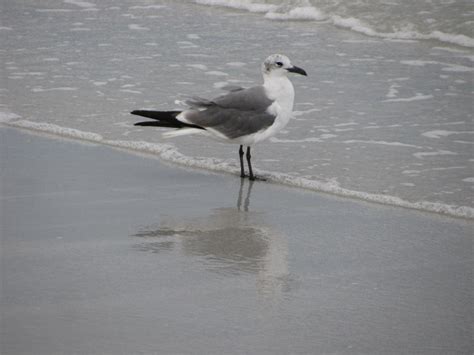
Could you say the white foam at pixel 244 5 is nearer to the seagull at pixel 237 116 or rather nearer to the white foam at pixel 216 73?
the white foam at pixel 216 73

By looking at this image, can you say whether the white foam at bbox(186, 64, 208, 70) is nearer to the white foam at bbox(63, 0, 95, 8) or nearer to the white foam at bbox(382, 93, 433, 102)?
the white foam at bbox(382, 93, 433, 102)

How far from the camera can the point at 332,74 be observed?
9.38 metres

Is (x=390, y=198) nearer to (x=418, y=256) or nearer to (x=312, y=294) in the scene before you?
(x=418, y=256)

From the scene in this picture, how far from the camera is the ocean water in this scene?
687cm

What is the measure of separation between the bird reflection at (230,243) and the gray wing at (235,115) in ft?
2.72

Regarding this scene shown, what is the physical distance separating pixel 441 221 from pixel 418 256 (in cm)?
67

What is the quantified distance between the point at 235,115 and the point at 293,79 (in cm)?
268

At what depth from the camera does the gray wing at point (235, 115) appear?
6691 mm

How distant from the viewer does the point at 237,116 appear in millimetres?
6711

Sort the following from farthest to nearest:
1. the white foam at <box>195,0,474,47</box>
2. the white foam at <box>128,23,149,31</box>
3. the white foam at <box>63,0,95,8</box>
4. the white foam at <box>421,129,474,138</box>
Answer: the white foam at <box>63,0,95,8</box>
the white foam at <box>128,23,149,31</box>
the white foam at <box>195,0,474,47</box>
the white foam at <box>421,129,474,138</box>

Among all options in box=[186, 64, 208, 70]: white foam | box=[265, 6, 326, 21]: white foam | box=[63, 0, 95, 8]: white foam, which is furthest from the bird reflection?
box=[63, 0, 95, 8]: white foam

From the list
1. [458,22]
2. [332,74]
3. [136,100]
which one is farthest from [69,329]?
[458,22]

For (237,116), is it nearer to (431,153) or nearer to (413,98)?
(431,153)

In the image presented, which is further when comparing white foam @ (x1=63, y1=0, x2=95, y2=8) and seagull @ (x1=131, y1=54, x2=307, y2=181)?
white foam @ (x1=63, y1=0, x2=95, y2=8)
